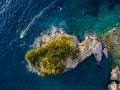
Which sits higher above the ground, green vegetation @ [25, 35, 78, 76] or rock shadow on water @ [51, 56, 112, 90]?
green vegetation @ [25, 35, 78, 76]

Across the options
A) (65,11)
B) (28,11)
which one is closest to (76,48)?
(65,11)

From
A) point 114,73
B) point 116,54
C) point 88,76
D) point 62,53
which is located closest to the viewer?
point 62,53

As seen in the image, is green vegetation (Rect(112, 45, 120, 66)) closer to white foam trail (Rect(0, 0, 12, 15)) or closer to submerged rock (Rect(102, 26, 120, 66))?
submerged rock (Rect(102, 26, 120, 66))

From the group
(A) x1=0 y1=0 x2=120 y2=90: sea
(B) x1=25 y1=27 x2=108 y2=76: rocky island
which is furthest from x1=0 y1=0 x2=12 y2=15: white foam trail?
(B) x1=25 y1=27 x2=108 y2=76: rocky island

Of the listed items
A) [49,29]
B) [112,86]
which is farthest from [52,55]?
[112,86]

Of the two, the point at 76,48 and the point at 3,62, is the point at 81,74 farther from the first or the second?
the point at 3,62

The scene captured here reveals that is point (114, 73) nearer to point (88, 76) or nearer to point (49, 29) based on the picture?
point (88, 76)

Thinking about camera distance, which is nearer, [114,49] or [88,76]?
[88,76]
